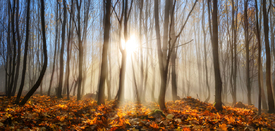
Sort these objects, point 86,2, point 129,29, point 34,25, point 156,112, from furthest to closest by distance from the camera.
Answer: point 34,25 < point 129,29 < point 86,2 < point 156,112

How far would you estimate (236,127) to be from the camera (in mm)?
2932

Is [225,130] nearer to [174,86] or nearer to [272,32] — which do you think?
[174,86]

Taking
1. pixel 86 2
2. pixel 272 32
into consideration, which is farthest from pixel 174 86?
pixel 272 32

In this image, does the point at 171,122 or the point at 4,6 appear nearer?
the point at 171,122

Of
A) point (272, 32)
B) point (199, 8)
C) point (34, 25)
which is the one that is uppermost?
point (199, 8)

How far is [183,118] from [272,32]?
46.0 feet

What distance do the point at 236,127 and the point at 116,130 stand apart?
99.2 inches

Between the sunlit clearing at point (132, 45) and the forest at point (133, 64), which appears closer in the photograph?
the forest at point (133, 64)

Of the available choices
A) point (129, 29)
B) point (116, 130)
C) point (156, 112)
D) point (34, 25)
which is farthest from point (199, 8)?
point (34, 25)

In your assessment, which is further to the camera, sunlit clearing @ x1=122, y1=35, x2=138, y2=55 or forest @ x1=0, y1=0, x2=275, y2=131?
sunlit clearing @ x1=122, y1=35, x2=138, y2=55

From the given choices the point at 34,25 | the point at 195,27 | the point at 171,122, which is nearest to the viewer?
the point at 171,122

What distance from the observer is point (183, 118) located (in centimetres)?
348

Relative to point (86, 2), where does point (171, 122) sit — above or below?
below

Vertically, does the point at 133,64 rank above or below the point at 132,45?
below
